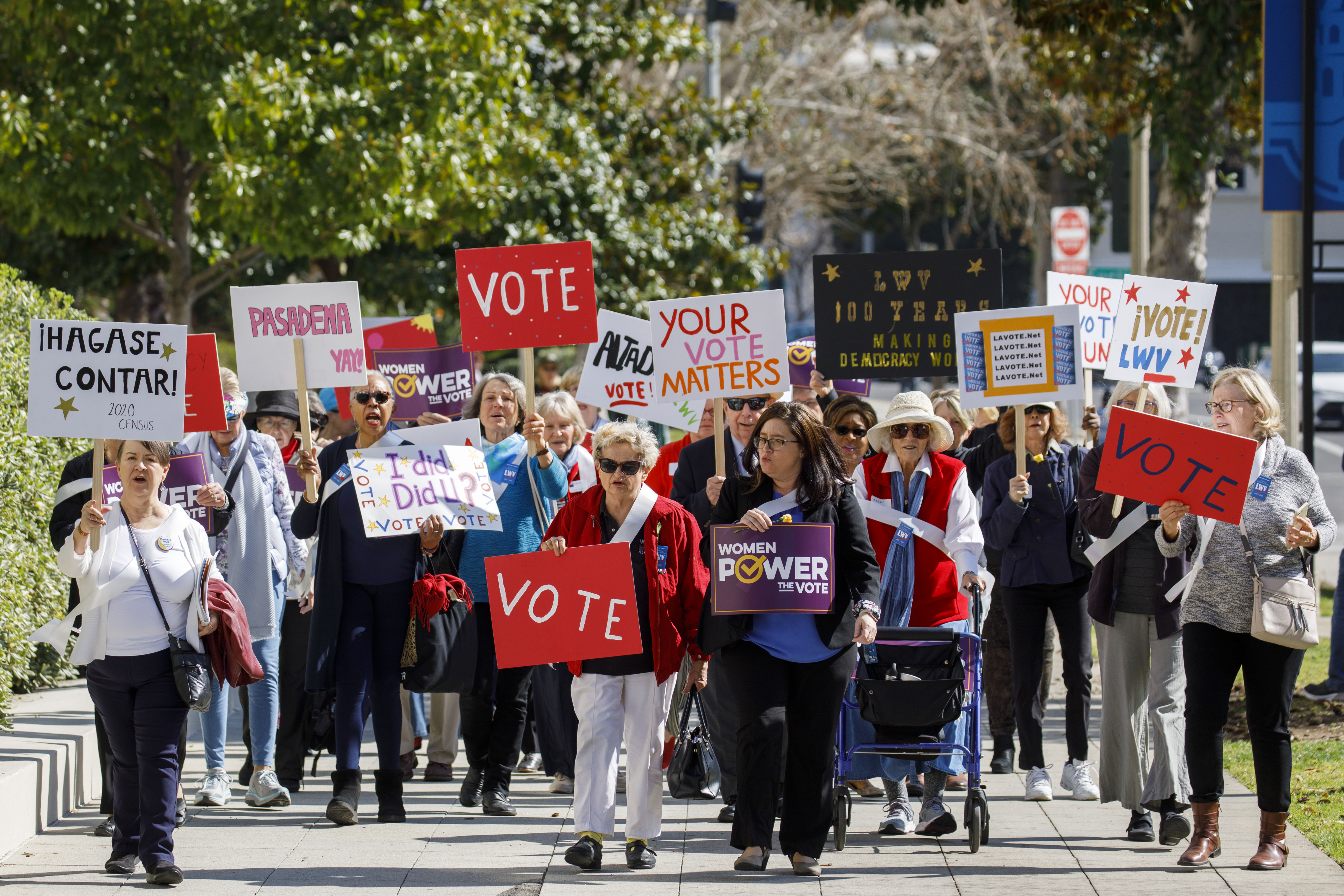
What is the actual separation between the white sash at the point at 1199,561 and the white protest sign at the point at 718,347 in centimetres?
203

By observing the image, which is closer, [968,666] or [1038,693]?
[968,666]

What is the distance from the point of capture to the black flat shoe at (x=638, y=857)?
20.4ft

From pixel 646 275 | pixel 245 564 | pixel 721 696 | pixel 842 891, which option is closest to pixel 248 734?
pixel 245 564

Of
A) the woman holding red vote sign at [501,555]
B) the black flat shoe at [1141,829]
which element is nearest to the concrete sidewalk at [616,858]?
the black flat shoe at [1141,829]

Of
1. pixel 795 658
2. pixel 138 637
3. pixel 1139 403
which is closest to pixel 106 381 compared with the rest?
pixel 138 637

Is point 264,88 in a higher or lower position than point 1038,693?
higher

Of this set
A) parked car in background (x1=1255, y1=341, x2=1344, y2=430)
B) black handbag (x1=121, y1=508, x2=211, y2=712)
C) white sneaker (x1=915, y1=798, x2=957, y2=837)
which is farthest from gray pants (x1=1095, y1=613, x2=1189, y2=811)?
parked car in background (x1=1255, y1=341, x2=1344, y2=430)

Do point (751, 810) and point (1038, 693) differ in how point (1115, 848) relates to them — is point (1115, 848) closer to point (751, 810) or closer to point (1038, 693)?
point (1038, 693)

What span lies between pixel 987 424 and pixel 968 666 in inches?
130

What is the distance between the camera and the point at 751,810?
6.10 meters

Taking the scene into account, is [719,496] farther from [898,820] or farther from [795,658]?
[898,820]

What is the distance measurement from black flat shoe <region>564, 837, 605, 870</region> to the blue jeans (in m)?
1.89

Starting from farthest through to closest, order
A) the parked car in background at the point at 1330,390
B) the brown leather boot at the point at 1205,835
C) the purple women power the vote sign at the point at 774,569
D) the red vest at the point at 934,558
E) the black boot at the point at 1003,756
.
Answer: the parked car in background at the point at 1330,390 → the black boot at the point at 1003,756 → the red vest at the point at 934,558 → the brown leather boot at the point at 1205,835 → the purple women power the vote sign at the point at 774,569

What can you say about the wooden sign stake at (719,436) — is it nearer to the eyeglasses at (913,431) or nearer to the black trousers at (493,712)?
the eyeglasses at (913,431)
